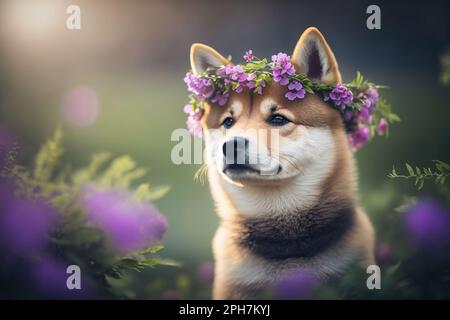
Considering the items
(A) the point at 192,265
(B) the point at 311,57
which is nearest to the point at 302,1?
(B) the point at 311,57

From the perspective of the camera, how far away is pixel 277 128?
3094 millimetres

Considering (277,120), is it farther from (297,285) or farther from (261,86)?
(297,285)

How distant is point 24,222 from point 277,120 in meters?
1.56

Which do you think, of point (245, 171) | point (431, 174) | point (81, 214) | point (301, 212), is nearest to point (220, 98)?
point (245, 171)

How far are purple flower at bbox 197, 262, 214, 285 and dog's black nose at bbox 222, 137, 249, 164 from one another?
98 cm

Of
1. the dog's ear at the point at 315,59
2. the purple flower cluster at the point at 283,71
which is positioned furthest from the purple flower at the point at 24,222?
the dog's ear at the point at 315,59

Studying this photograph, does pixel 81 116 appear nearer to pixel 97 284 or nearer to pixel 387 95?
pixel 97 284

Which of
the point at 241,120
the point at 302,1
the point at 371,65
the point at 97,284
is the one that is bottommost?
the point at 97,284

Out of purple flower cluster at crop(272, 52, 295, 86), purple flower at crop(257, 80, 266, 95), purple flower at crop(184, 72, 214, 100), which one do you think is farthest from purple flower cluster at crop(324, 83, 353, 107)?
purple flower at crop(184, 72, 214, 100)

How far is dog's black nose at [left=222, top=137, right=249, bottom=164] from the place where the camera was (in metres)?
2.94

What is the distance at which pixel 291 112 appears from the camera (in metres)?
3.13

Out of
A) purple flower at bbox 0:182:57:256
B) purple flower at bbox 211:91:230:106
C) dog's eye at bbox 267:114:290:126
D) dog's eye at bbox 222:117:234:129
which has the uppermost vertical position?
purple flower at bbox 211:91:230:106

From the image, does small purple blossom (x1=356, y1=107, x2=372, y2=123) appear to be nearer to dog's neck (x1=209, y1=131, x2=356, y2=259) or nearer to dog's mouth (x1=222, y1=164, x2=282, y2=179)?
dog's neck (x1=209, y1=131, x2=356, y2=259)

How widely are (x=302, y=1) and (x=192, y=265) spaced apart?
6.29 feet
